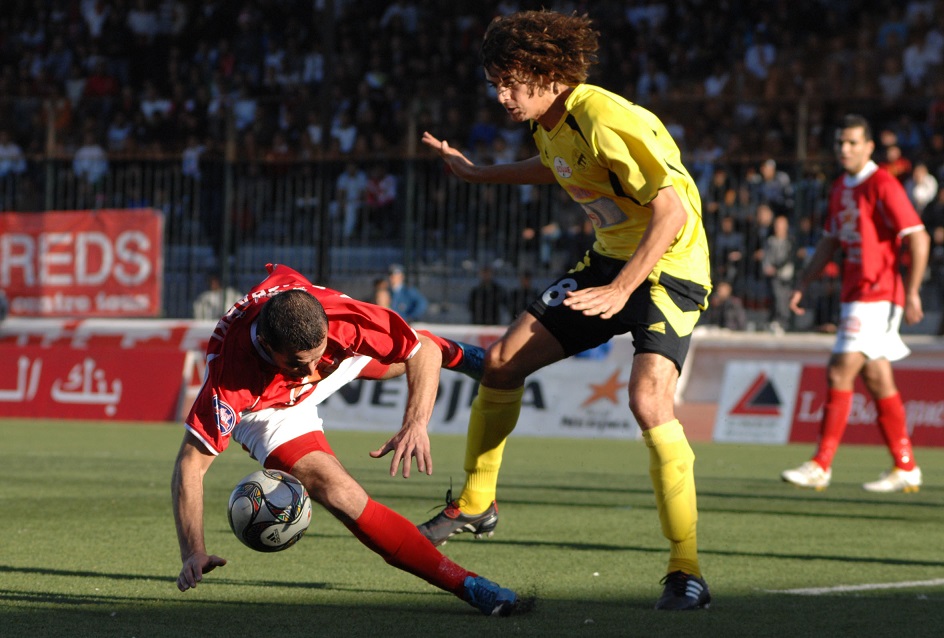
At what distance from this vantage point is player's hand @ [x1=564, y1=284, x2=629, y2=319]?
5.11 metres

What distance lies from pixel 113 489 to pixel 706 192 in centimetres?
967

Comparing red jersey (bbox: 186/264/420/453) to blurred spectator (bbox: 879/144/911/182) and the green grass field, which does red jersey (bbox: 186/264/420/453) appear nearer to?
the green grass field

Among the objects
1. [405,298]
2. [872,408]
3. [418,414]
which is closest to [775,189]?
[872,408]

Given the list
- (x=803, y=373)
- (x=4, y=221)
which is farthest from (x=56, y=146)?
(x=803, y=373)

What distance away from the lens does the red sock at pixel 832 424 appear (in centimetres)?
984

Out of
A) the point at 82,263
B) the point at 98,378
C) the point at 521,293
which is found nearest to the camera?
the point at 521,293

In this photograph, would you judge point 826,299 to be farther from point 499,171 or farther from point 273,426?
point 273,426

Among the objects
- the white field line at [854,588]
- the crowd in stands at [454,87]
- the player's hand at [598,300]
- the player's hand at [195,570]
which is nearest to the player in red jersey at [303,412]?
the player's hand at [195,570]

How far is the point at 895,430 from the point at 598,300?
215 inches

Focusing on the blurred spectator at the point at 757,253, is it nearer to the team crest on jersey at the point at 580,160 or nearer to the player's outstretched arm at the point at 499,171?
the player's outstretched arm at the point at 499,171

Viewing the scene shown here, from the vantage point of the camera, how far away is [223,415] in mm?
4961

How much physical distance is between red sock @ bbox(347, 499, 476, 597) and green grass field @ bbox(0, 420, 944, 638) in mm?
159

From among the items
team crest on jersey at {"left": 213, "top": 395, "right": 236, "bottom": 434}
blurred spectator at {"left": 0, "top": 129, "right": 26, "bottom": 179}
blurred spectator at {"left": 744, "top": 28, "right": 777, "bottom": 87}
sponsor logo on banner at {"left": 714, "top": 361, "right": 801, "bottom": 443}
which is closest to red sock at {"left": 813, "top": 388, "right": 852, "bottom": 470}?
team crest on jersey at {"left": 213, "top": 395, "right": 236, "bottom": 434}

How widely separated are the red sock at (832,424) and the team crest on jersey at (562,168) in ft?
15.3
